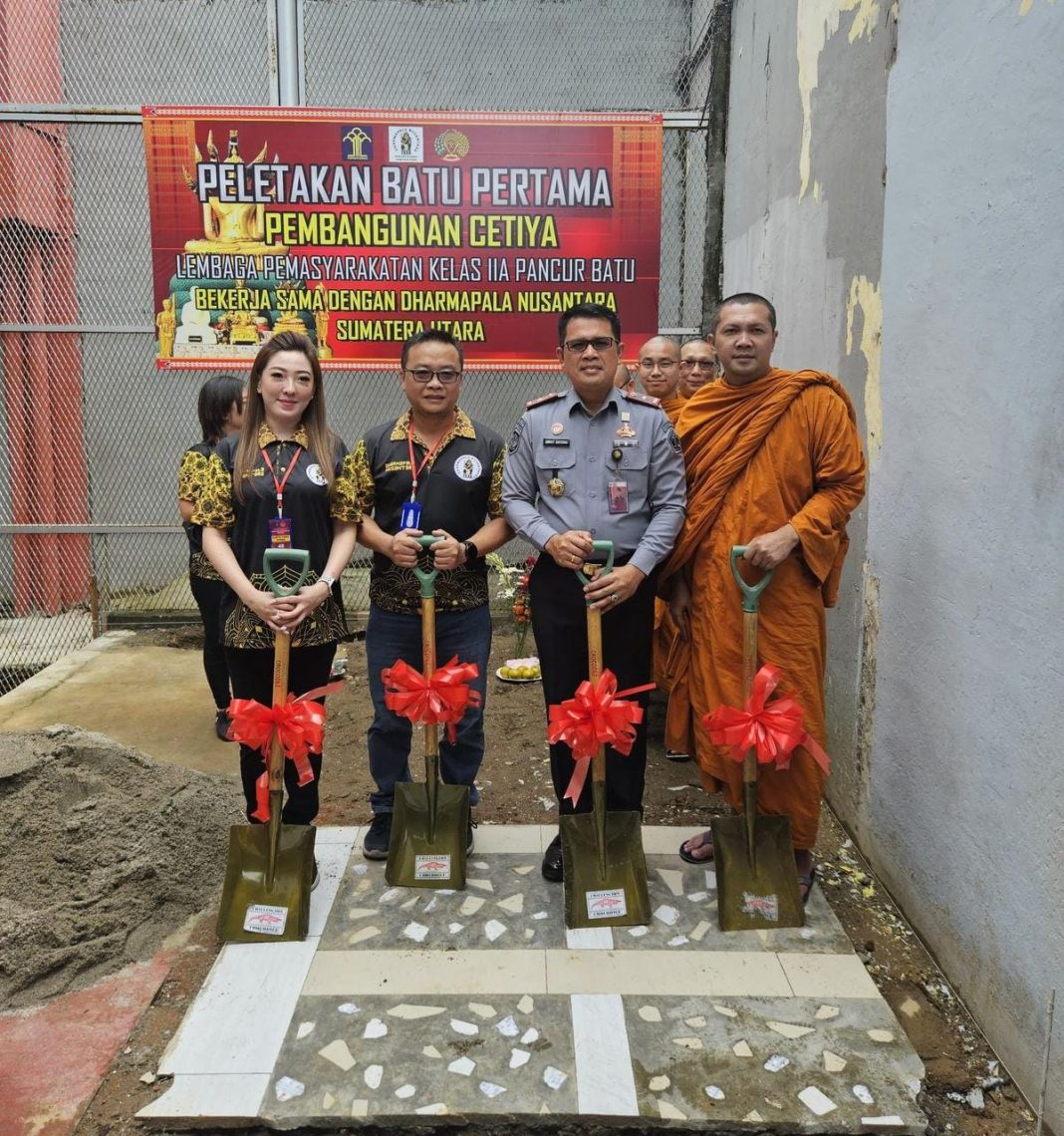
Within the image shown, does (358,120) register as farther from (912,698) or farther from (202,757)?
(912,698)

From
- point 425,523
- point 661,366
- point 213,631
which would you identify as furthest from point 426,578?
point 661,366

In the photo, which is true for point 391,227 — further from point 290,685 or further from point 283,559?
point 290,685

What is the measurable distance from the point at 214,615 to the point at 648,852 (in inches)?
88.6

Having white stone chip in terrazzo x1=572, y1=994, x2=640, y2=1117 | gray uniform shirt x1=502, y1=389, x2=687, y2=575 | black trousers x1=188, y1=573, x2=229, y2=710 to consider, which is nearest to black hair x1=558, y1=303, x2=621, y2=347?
gray uniform shirt x1=502, y1=389, x2=687, y2=575

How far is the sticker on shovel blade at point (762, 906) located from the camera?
2592mm

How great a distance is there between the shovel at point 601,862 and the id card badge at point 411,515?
554 millimetres

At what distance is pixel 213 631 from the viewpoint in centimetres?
407

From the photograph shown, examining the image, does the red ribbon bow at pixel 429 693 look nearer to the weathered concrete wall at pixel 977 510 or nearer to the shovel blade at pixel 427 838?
the shovel blade at pixel 427 838

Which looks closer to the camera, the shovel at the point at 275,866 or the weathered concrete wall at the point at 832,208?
the shovel at the point at 275,866

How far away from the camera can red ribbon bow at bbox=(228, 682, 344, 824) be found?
248cm

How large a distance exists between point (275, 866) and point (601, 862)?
0.98 m

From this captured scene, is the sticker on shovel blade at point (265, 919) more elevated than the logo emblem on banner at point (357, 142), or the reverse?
the logo emblem on banner at point (357, 142)

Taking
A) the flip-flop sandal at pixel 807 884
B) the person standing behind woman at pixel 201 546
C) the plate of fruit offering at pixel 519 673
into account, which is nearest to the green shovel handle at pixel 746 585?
the flip-flop sandal at pixel 807 884

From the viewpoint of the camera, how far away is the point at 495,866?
116 inches
